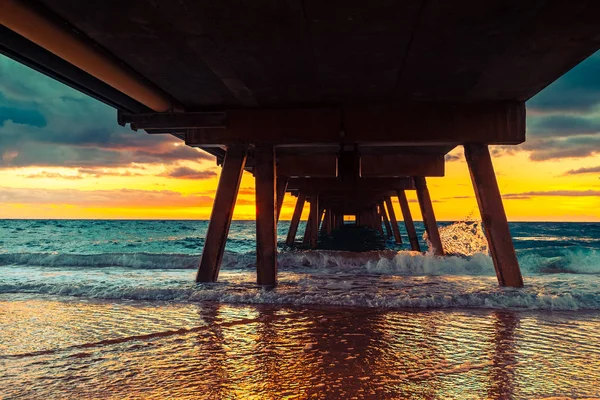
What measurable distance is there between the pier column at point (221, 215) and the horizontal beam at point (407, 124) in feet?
3.65

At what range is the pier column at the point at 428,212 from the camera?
17878 mm

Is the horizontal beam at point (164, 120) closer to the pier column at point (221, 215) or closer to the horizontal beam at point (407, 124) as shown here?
the pier column at point (221, 215)

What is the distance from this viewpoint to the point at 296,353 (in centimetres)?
Answer: 444

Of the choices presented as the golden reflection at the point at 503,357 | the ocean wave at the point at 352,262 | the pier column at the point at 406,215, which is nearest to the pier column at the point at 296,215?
the pier column at the point at 406,215

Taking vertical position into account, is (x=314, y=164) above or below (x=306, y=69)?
below

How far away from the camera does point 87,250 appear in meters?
35.4

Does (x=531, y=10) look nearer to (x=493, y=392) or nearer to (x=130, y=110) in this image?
(x=493, y=392)

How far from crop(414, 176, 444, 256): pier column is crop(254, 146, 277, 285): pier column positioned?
9.51 metres

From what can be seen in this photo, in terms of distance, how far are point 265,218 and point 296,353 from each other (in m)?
5.32

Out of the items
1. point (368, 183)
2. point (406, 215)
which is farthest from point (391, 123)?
point (406, 215)

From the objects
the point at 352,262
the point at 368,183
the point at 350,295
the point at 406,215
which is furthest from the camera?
the point at 406,215

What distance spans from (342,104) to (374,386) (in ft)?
20.9

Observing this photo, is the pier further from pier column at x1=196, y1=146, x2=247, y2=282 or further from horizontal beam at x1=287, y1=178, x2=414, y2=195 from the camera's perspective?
horizontal beam at x1=287, y1=178, x2=414, y2=195

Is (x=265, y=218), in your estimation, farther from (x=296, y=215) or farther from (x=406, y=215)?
(x=296, y=215)
